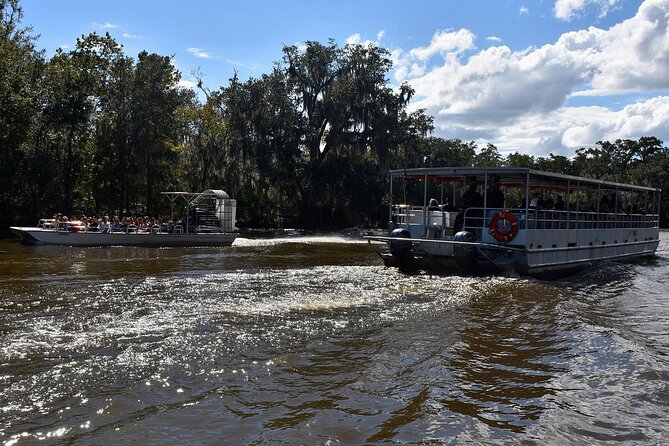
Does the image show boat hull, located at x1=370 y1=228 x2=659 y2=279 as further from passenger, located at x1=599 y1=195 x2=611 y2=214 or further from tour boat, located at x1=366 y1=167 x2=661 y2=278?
passenger, located at x1=599 y1=195 x2=611 y2=214

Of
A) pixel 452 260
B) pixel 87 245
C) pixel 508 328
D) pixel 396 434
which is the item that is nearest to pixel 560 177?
pixel 452 260

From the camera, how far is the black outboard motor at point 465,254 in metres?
15.7

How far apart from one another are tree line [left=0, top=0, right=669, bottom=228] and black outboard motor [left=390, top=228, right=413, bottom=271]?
81.8 ft

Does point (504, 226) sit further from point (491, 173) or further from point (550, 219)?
point (550, 219)

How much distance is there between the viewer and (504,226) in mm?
16000

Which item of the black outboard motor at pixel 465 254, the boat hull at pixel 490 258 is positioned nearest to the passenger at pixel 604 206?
the boat hull at pixel 490 258

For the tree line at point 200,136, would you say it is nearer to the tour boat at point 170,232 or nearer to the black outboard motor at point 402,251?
the tour boat at point 170,232

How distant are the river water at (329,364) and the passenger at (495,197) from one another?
11.5ft

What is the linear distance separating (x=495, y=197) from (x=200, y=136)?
114ft

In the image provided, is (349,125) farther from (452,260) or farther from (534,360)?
(534,360)

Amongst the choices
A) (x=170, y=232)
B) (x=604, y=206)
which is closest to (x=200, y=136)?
(x=170, y=232)

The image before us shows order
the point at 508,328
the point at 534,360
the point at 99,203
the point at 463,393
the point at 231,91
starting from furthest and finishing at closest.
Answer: the point at 231,91, the point at 99,203, the point at 508,328, the point at 534,360, the point at 463,393

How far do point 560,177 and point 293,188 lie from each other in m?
32.6

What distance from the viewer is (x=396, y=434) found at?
5129 mm
